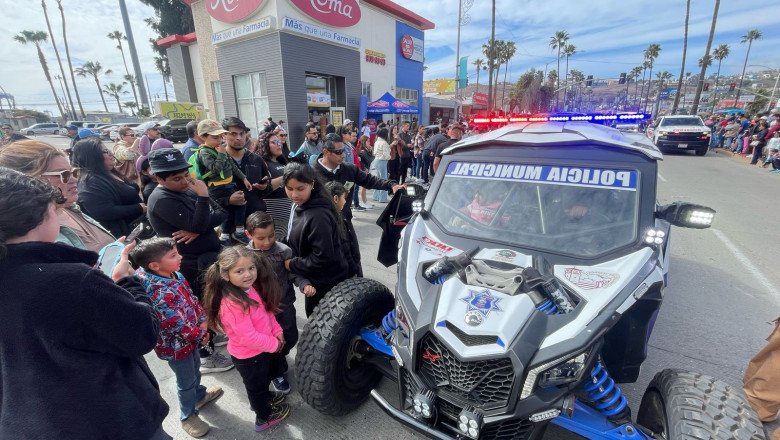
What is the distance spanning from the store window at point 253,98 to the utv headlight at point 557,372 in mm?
16790

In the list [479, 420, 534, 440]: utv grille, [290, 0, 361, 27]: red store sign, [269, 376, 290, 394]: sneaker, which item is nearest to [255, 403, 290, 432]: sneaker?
[269, 376, 290, 394]: sneaker

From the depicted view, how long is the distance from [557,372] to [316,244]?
5.75ft

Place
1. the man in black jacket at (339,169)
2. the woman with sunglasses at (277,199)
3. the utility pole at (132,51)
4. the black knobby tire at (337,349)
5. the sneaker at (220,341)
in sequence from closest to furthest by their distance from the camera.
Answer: the black knobby tire at (337,349) < the sneaker at (220,341) < the man in black jacket at (339,169) < the woman with sunglasses at (277,199) < the utility pole at (132,51)

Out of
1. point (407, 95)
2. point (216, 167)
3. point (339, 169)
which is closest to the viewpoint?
point (216, 167)

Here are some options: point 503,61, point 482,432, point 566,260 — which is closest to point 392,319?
point 482,432

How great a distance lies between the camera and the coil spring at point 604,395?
68.4 inches

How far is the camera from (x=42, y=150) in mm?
2096

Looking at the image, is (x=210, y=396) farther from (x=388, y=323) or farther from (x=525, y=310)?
(x=525, y=310)

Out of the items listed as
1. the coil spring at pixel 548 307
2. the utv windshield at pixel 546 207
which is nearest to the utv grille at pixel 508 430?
the coil spring at pixel 548 307

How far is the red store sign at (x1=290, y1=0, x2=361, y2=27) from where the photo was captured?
1510 centimetres

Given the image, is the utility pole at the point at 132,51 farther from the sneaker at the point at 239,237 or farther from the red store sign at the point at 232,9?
the sneaker at the point at 239,237

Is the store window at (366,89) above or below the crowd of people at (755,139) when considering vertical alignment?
above

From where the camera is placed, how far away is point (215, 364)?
10.3 feet

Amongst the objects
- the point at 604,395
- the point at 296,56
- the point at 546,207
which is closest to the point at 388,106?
the point at 296,56
